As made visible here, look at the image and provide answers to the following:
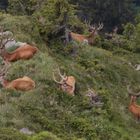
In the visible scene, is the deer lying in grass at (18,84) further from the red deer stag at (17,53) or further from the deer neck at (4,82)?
the red deer stag at (17,53)

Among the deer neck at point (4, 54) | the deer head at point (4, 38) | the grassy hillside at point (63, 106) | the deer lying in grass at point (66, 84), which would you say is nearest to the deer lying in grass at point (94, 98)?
the grassy hillside at point (63, 106)

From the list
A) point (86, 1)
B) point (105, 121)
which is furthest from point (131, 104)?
point (86, 1)

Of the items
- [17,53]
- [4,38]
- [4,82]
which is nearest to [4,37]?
[4,38]

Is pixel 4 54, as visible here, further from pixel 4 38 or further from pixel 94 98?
pixel 94 98

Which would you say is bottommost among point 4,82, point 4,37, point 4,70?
point 4,82

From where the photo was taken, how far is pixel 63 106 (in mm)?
20156

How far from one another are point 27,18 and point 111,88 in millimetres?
6752

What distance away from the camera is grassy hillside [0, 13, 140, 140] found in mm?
17938

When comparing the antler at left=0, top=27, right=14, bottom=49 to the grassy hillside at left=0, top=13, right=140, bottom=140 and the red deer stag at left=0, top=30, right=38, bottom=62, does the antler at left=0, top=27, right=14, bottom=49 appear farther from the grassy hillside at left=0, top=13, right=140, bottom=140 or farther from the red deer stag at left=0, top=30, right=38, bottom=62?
the grassy hillside at left=0, top=13, right=140, bottom=140

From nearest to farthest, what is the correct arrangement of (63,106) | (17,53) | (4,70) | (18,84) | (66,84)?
(18,84) → (63,106) → (4,70) → (66,84) → (17,53)

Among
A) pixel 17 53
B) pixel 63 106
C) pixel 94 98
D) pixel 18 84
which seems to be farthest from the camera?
pixel 17 53

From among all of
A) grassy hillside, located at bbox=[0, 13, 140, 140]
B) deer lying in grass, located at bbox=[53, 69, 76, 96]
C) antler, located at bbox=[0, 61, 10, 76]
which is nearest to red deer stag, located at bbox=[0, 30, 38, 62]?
grassy hillside, located at bbox=[0, 13, 140, 140]

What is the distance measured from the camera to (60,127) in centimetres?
1869

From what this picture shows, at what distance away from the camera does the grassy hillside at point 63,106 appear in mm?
17938
